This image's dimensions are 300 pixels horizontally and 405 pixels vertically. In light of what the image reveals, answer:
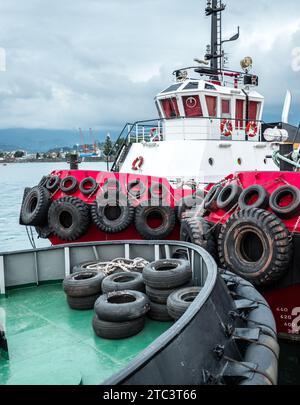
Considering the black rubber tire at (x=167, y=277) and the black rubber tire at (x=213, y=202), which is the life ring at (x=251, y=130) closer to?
the black rubber tire at (x=213, y=202)

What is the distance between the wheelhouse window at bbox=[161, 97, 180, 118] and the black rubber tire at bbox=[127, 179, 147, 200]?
17.0 feet

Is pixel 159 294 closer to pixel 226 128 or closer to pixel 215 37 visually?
pixel 226 128

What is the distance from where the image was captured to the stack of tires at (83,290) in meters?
4.86

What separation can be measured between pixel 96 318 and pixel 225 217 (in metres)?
3.61

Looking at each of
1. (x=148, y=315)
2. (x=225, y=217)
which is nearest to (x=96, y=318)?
(x=148, y=315)

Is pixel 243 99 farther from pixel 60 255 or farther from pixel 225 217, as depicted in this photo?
pixel 60 255

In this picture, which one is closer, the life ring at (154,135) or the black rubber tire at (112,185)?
the black rubber tire at (112,185)

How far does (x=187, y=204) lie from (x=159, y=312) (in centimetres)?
499

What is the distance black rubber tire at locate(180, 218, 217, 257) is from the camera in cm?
693

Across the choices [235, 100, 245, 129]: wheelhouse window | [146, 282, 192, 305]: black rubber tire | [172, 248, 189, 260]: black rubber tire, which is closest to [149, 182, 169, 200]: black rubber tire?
[172, 248, 189, 260]: black rubber tire

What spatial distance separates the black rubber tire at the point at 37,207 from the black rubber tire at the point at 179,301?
23.4 feet

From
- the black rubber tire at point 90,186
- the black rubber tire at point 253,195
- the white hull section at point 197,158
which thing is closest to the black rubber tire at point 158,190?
the black rubber tire at point 90,186

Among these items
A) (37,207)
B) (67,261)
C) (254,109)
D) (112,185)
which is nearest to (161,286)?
(67,261)

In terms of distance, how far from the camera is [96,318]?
4.26 m
